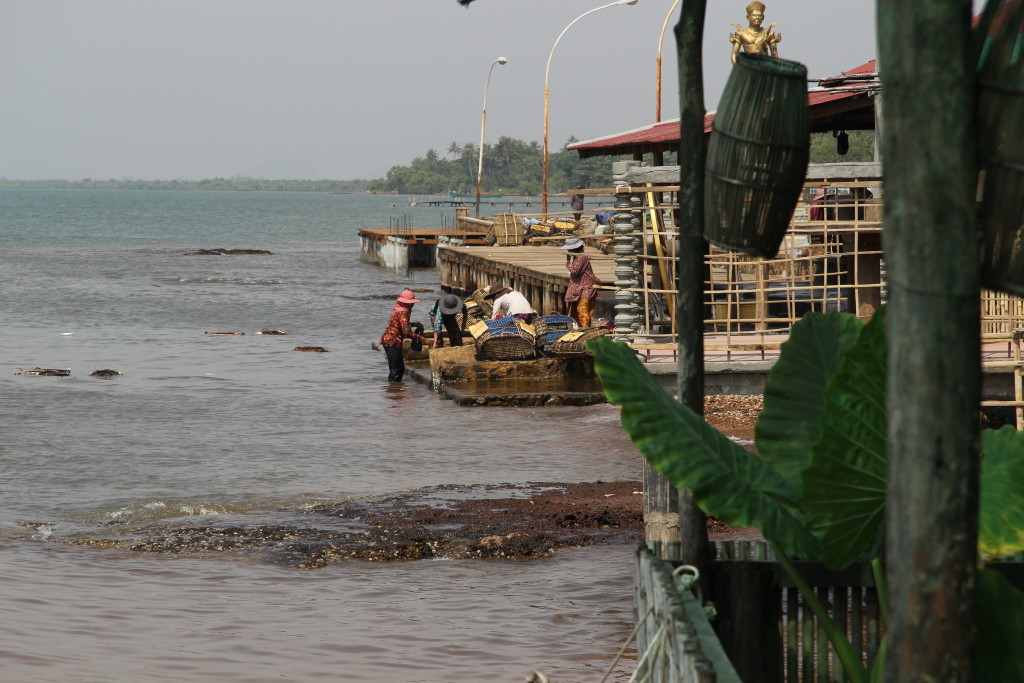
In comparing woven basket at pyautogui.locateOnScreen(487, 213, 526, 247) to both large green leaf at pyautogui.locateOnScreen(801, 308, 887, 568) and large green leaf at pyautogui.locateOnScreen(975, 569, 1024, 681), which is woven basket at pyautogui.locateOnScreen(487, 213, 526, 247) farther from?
large green leaf at pyautogui.locateOnScreen(975, 569, 1024, 681)

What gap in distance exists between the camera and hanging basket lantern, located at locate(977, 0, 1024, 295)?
2.35 metres

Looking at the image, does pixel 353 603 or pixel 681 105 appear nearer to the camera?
pixel 681 105

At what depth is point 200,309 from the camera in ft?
128

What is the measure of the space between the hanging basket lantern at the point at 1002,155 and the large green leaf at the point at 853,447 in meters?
0.94

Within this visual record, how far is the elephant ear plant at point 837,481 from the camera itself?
334cm

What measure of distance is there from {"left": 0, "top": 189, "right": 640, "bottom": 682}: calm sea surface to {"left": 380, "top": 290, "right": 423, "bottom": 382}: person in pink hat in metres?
0.40

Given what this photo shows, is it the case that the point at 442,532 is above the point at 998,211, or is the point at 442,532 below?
below

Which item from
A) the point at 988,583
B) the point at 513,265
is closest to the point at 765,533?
the point at 988,583

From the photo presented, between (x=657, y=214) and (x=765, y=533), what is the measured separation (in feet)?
38.2

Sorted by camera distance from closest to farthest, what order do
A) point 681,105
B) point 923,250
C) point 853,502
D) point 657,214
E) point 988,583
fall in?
1. point 923,250
2. point 988,583
3. point 853,502
4. point 681,105
5. point 657,214

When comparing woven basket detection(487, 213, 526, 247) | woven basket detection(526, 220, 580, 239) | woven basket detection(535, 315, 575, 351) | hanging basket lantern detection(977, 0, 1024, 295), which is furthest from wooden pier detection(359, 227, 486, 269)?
hanging basket lantern detection(977, 0, 1024, 295)

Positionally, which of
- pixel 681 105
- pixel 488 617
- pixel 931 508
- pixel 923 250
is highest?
pixel 681 105

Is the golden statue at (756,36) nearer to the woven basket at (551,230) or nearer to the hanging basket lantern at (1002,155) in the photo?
the hanging basket lantern at (1002,155)

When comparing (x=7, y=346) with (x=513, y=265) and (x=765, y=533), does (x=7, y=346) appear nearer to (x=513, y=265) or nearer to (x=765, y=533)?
(x=513, y=265)
